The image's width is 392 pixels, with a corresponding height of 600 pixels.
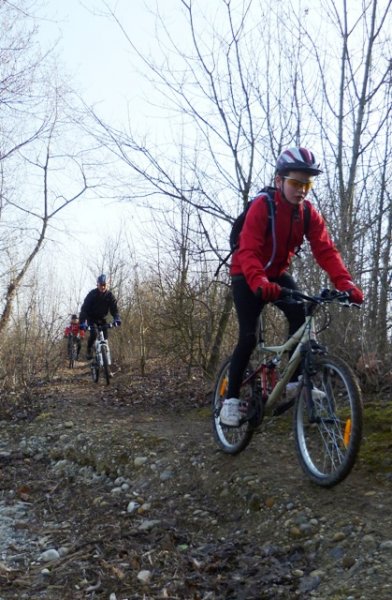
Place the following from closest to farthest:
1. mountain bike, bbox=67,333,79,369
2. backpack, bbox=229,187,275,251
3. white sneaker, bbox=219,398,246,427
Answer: backpack, bbox=229,187,275,251
white sneaker, bbox=219,398,246,427
mountain bike, bbox=67,333,79,369

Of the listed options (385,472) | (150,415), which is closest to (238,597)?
(385,472)

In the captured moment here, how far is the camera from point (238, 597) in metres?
2.98

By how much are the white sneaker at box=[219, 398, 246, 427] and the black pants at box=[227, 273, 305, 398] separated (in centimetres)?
20

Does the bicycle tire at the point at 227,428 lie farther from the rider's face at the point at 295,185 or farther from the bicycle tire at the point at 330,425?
the rider's face at the point at 295,185

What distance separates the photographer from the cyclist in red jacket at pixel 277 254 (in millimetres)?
3986

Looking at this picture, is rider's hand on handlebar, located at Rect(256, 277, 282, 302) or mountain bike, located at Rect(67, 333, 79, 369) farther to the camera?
mountain bike, located at Rect(67, 333, 79, 369)

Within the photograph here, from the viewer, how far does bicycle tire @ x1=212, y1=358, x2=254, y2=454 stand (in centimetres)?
468

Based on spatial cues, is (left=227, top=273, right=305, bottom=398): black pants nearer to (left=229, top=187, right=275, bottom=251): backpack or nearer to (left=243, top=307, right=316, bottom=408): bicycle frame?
(left=243, top=307, right=316, bottom=408): bicycle frame

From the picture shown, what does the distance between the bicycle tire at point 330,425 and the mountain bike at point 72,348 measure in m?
11.2

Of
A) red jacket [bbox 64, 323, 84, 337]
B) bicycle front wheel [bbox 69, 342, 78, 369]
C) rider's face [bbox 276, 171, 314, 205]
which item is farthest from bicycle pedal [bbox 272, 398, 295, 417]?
bicycle front wheel [bbox 69, 342, 78, 369]

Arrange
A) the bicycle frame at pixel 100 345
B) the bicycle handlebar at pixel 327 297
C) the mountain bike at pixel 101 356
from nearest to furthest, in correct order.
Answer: the bicycle handlebar at pixel 327 297 < the mountain bike at pixel 101 356 < the bicycle frame at pixel 100 345

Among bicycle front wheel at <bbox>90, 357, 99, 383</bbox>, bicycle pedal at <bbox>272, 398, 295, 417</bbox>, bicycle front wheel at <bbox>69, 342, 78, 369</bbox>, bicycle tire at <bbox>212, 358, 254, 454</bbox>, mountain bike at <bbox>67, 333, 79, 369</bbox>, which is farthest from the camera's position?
bicycle front wheel at <bbox>69, 342, 78, 369</bbox>

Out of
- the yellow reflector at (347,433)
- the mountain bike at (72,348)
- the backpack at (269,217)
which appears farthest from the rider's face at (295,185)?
the mountain bike at (72,348)

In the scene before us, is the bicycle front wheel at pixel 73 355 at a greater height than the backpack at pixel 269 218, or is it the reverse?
the backpack at pixel 269 218
